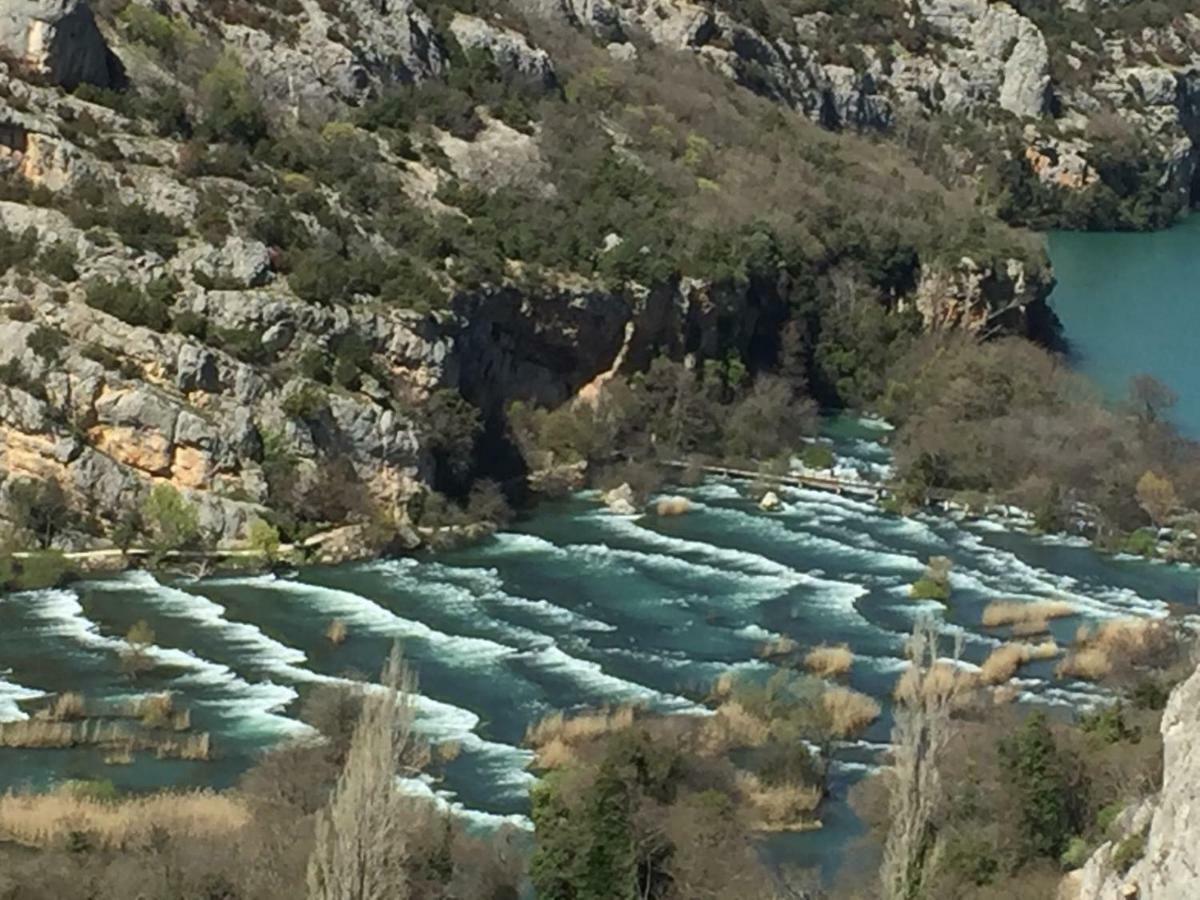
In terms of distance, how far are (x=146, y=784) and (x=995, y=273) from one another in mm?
53205

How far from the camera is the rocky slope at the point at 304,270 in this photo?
55.2 metres

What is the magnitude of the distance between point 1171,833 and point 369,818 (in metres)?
8.53

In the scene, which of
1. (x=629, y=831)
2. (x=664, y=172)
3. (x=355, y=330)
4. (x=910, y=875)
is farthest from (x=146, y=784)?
(x=664, y=172)

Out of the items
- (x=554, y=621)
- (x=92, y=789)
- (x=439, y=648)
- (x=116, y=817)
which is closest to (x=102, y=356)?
(x=439, y=648)

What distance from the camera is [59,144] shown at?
61.6 metres

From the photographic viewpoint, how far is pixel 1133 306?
105 meters

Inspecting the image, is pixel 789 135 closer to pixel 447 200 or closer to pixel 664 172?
pixel 664 172

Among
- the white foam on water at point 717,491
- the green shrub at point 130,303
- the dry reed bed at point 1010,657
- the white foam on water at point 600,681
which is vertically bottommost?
the white foam on water at point 600,681

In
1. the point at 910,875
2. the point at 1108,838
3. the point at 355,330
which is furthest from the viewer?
the point at 355,330

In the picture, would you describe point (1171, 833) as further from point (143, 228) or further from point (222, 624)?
point (143, 228)

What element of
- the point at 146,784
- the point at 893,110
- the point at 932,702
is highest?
the point at 893,110

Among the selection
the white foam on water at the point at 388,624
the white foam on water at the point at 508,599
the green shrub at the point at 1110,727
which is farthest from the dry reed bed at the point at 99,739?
the green shrub at the point at 1110,727

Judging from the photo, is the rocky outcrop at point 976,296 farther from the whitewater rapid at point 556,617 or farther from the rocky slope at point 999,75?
the rocky slope at point 999,75

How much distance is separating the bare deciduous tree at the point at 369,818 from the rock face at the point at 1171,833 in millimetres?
8117
